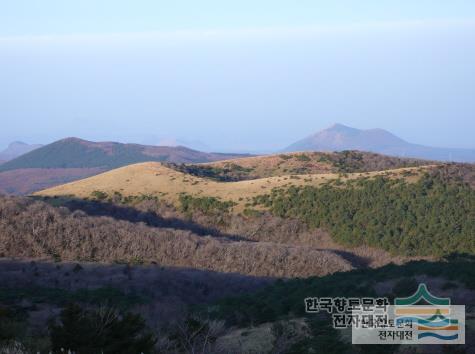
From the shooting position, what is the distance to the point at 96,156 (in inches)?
5630

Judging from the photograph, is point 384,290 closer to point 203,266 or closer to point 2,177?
point 203,266

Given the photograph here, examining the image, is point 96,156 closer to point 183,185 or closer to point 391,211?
point 183,185

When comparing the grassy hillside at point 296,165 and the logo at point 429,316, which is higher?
the grassy hillside at point 296,165

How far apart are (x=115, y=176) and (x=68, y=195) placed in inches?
252

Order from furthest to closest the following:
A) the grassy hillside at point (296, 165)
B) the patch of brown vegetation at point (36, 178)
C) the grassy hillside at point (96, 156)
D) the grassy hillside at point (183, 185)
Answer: the grassy hillside at point (96, 156) < the patch of brown vegetation at point (36, 178) < the grassy hillside at point (296, 165) < the grassy hillside at point (183, 185)

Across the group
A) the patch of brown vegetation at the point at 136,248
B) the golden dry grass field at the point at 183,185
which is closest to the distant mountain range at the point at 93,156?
the golden dry grass field at the point at 183,185

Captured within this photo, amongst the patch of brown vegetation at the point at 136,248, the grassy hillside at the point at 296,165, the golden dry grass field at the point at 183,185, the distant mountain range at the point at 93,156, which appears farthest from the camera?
the distant mountain range at the point at 93,156

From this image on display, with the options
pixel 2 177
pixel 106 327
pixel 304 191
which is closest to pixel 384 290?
pixel 106 327

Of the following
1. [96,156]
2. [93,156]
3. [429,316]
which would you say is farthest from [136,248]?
[93,156]

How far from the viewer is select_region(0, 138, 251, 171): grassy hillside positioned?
136m

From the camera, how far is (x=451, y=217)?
135 feet

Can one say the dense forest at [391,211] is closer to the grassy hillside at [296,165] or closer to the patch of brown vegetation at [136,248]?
the patch of brown vegetation at [136,248]

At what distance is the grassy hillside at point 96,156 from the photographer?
13625cm

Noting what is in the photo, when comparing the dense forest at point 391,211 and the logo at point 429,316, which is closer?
the logo at point 429,316
